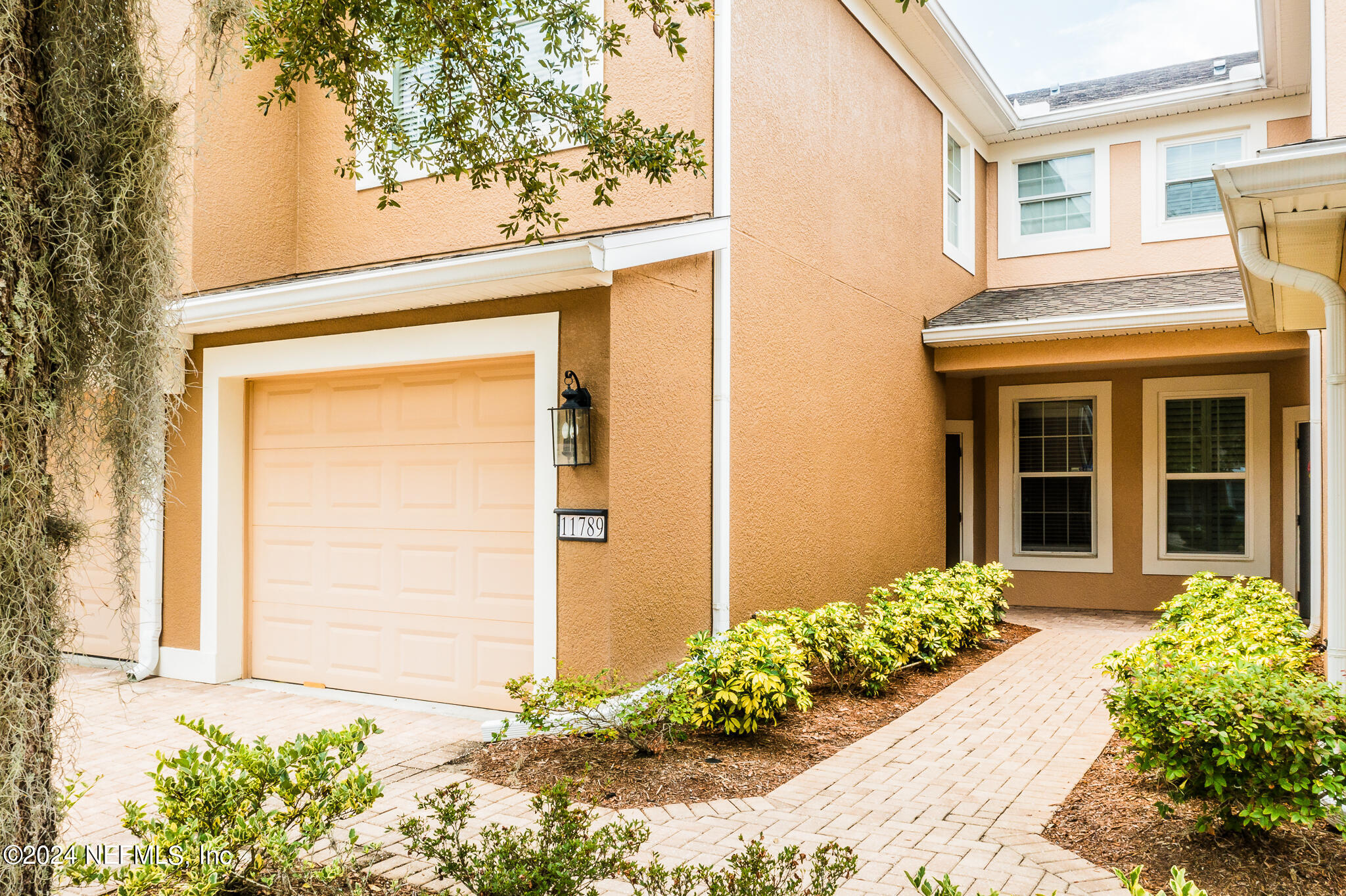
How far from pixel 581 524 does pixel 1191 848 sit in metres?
3.45

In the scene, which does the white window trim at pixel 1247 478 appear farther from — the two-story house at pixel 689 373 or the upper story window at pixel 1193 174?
the upper story window at pixel 1193 174

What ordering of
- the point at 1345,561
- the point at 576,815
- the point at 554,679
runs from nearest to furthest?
the point at 576,815 < the point at 1345,561 < the point at 554,679

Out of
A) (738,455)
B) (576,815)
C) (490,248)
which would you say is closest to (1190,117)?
(738,455)

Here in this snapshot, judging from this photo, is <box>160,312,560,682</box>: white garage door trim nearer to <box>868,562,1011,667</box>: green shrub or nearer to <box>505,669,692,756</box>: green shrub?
<box>505,669,692,756</box>: green shrub

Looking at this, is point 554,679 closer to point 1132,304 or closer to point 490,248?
point 490,248

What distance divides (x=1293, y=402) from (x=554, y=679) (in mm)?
9062

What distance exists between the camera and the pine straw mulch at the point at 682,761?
474 cm

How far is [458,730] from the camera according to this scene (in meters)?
5.91

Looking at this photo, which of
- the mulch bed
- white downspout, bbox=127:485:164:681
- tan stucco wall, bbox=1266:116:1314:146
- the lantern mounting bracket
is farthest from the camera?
tan stucco wall, bbox=1266:116:1314:146

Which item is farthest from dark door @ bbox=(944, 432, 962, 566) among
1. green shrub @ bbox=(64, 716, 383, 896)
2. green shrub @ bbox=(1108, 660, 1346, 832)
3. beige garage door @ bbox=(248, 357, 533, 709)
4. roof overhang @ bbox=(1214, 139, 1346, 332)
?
green shrub @ bbox=(64, 716, 383, 896)

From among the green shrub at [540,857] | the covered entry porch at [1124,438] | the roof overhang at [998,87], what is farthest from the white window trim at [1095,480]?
the green shrub at [540,857]

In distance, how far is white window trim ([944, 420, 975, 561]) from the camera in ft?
39.6

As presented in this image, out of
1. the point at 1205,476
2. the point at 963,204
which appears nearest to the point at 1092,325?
the point at 963,204

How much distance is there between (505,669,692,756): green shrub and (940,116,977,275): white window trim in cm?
740
